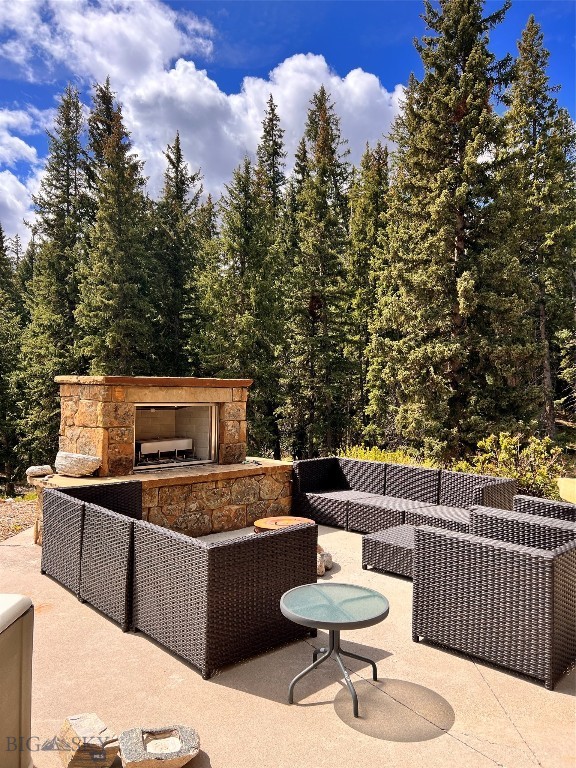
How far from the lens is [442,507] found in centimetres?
597

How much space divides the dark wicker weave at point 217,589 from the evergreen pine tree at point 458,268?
9.73m

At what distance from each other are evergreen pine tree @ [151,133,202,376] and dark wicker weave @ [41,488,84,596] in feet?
39.1

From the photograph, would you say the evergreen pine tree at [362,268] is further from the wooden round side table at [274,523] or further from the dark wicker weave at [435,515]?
the wooden round side table at [274,523]

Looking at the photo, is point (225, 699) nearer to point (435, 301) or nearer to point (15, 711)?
point (15, 711)

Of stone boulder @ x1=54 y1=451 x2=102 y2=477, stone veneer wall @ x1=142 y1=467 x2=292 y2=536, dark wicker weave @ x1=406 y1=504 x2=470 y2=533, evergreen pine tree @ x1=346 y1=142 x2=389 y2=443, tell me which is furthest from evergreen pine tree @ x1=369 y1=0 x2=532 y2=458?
stone boulder @ x1=54 y1=451 x2=102 y2=477

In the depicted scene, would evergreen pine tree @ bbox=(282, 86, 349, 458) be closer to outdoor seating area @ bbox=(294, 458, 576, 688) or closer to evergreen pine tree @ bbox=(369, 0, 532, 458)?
evergreen pine tree @ bbox=(369, 0, 532, 458)

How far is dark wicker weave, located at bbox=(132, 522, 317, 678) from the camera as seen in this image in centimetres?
312

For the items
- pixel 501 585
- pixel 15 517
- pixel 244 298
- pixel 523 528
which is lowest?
pixel 15 517

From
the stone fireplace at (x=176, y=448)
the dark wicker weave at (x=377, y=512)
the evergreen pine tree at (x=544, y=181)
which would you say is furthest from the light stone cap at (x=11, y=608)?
the evergreen pine tree at (x=544, y=181)

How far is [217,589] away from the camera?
3.11 metres

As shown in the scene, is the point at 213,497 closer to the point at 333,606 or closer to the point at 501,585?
the point at 333,606

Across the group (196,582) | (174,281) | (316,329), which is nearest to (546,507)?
(196,582)

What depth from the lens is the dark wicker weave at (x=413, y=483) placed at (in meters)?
6.55

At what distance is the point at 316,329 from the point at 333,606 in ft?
46.4
